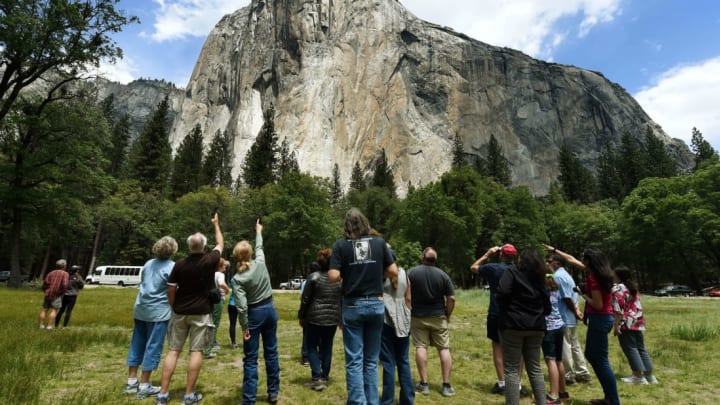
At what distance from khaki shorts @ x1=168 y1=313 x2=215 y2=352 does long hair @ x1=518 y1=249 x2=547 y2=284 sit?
14.0 ft

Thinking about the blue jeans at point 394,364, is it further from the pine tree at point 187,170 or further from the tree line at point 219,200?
the pine tree at point 187,170

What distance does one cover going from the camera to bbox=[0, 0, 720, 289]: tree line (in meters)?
21.7

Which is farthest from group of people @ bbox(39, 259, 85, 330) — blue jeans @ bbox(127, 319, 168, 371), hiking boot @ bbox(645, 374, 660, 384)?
hiking boot @ bbox(645, 374, 660, 384)

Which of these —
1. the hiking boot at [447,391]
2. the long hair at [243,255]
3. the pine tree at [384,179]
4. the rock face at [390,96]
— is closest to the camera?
the long hair at [243,255]

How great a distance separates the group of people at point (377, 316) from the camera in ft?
14.4

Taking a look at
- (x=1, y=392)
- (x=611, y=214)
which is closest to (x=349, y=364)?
(x=1, y=392)

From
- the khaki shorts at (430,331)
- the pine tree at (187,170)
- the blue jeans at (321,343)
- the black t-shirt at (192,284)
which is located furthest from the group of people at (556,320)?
the pine tree at (187,170)

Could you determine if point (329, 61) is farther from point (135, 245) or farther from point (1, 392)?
point (1, 392)

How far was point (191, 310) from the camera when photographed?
5.04m

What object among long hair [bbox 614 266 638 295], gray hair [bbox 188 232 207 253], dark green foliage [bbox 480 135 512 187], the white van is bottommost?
the white van

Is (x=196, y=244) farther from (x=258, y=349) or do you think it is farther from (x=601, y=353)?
(x=601, y=353)

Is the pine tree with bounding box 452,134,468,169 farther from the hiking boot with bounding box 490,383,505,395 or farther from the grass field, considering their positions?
the hiking boot with bounding box 490,383,505,395

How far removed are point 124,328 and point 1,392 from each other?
310 inches

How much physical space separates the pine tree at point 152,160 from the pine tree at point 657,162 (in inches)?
3177
